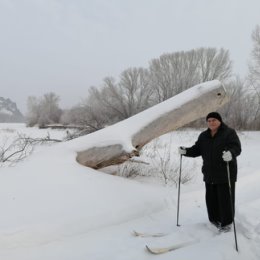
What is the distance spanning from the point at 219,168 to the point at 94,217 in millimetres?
1863

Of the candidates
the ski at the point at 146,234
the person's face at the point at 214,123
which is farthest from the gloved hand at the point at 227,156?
the ski at the point at 146,234

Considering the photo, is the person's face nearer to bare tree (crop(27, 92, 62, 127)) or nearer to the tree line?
the tree line

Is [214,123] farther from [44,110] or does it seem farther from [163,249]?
[44,110]

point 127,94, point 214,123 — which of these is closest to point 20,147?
point 214,123

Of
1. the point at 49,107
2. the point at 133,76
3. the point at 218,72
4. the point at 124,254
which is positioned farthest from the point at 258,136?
the point at 49,107

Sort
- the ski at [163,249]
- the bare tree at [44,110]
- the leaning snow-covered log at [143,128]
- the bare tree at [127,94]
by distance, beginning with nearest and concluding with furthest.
→ the ski at [163,249]
the leaning snow-covered log at [143,128]
the bare tree at [127,94]
the bare tree at [44,110]

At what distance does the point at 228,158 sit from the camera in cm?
400

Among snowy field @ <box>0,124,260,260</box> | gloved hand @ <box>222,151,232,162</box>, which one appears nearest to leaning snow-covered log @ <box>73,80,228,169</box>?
snowy field @ <box>0,124,260,260</box>

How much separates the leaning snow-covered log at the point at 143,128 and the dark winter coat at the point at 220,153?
1.76m

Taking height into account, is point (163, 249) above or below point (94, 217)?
below

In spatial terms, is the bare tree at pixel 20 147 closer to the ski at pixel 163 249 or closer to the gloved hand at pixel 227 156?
the ski at pixel 163 249

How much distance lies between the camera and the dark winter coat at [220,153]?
4.33 meters

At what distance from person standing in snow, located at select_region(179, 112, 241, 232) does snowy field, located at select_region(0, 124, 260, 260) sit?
23 cm

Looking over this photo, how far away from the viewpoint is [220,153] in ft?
14.5
